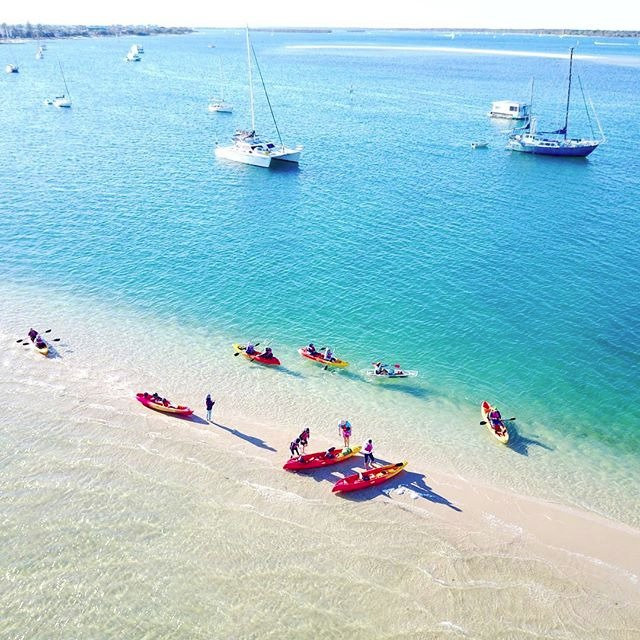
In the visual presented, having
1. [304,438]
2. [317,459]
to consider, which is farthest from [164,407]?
[317,459]

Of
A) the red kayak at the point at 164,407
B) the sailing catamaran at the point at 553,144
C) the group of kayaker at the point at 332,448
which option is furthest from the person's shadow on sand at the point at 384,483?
the sailing catamaran at the point at 553,144

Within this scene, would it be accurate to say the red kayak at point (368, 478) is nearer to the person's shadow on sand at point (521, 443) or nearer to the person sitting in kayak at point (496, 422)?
the person sitting in kayak at point (496, 422)

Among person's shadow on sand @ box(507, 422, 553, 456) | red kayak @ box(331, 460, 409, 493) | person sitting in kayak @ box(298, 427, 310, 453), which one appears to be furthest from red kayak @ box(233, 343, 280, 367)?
person's shadow on sand @ box(507, 422, 553, 456)

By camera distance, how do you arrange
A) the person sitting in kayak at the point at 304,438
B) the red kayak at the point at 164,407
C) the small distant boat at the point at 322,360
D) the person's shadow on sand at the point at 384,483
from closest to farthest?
the person's shadow on sand at the point at 384,483 < the person sitting in kayak at the point at 304,438 < the red kayak at the point at 164,407 < the small distant boat at the point at 322,360

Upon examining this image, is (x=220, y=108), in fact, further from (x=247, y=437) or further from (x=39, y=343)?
(x=247, y=437)

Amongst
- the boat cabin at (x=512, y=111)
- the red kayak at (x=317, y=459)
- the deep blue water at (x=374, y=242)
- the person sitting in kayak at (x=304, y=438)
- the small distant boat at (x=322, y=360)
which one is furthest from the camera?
the boat cabin at (x=512, y=111)

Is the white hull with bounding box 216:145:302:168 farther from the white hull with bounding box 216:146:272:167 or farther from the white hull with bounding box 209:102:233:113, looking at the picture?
the white hull with bounding box 209:102:233:113
